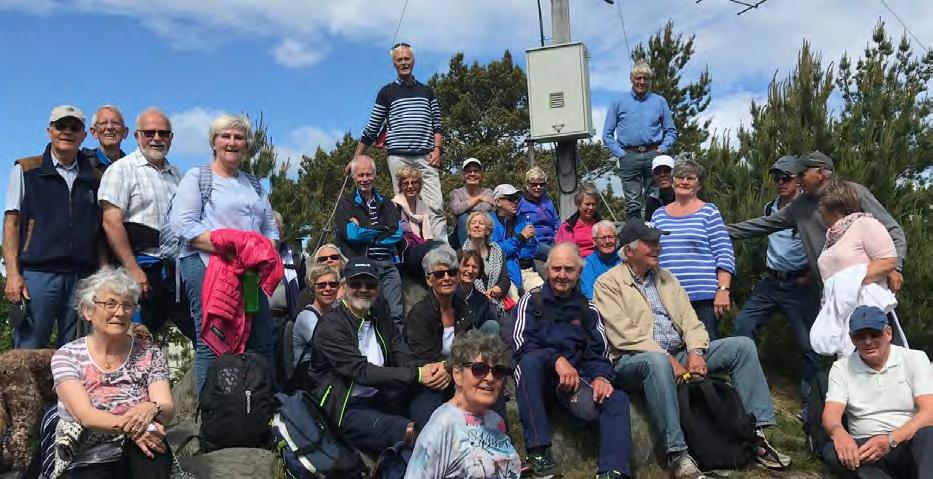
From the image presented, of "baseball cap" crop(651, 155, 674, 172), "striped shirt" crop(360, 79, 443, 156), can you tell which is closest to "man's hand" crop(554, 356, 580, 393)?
"baseball cap" crop(651, 155, 674, 172)

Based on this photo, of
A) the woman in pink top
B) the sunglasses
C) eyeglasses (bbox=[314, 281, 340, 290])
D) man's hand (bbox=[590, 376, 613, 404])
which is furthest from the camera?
eyeglasses (bbox=[314, 281, 340, 290])

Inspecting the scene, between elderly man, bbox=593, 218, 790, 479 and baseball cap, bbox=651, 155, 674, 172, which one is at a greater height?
baseball cap, bbox=651, 155, 674, 172

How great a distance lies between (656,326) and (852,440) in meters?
1.29

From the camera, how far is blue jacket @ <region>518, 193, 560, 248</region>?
769 centimetres

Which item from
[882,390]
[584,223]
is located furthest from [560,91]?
[882,390]

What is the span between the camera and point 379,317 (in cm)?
481

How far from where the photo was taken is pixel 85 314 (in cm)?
376

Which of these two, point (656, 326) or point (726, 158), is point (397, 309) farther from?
point (726, 158)

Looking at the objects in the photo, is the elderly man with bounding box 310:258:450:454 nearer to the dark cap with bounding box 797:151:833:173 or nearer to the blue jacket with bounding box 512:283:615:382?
the blue jacket with bounding box 512:283:615:382

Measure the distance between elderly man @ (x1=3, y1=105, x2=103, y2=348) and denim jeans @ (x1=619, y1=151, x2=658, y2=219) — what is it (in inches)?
201

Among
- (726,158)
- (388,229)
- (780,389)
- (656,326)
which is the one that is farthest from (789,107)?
(388,229)

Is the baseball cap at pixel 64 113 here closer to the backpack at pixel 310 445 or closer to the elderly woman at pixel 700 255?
the backpack at pixel 310 445

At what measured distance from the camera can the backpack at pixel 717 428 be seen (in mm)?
4891

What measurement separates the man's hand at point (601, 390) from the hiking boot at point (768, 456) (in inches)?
38.8
